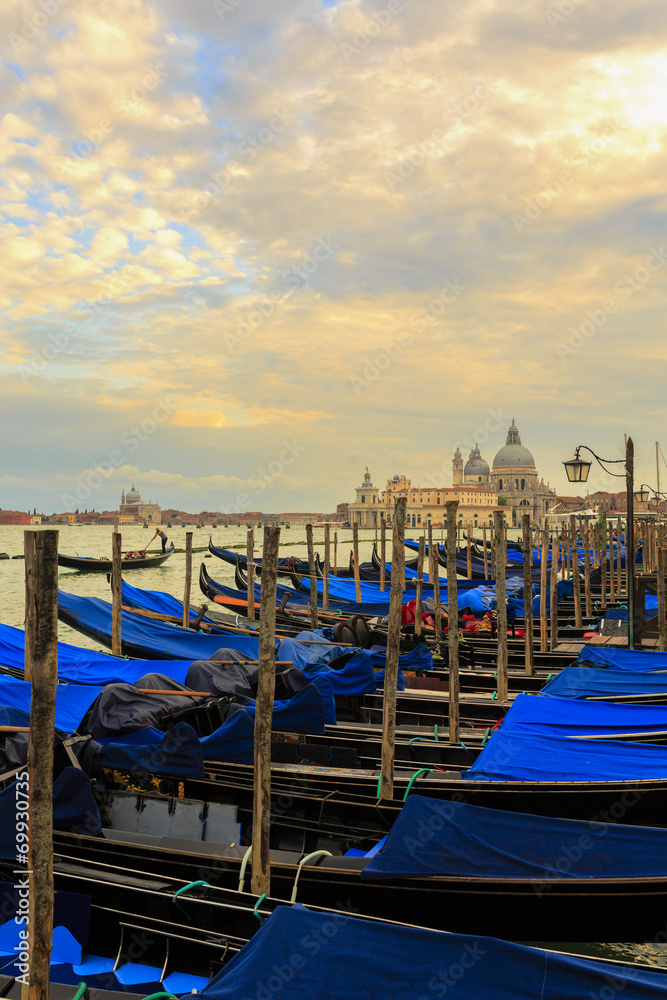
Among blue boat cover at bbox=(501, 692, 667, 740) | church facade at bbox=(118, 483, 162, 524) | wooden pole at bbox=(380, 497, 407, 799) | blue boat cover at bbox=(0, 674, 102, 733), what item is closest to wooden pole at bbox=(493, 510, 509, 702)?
blue boat cover at bbox=(501, 692, 667, 740)

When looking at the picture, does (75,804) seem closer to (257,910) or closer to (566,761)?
(257,910)

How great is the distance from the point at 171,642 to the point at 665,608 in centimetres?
556

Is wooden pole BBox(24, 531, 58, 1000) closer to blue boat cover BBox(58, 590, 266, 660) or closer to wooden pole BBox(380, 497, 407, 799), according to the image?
wooden pole BBox(380, 497, 407, 799)

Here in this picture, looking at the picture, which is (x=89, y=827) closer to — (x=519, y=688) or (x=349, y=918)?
(x=349, y=918)

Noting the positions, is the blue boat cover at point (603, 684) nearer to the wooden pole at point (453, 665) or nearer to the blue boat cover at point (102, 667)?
the wooden pole at point (453, 665)

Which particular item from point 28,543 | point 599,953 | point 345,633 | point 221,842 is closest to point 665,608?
point 345,633

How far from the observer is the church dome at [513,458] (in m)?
96.8

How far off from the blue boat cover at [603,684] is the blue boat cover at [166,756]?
9.20ft

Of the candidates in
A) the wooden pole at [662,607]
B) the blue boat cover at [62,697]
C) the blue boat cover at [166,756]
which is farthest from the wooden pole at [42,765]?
the wooden pole at [662,607]

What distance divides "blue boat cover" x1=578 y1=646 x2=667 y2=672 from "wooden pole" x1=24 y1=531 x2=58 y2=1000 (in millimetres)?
5206

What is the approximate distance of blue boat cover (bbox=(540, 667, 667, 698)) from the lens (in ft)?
19.3

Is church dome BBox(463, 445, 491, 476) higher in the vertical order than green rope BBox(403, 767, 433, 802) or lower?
higher

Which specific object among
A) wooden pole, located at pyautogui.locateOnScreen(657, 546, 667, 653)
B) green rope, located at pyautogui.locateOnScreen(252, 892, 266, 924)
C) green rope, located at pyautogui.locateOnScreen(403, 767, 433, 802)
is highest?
wooden pole, located at pyautogui.locateOnScreen(657, 546, 667, 653)

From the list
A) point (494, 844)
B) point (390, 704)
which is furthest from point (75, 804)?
Result: point (494, 844)
